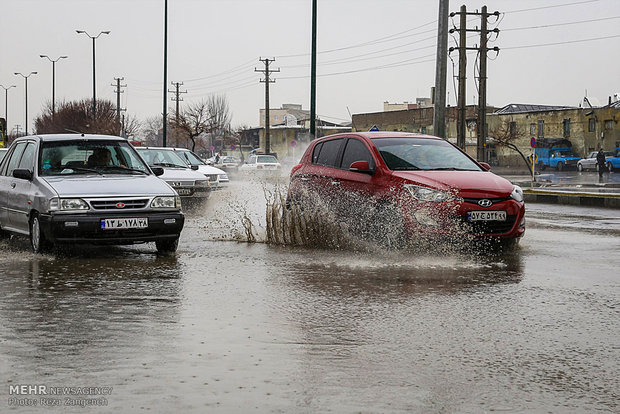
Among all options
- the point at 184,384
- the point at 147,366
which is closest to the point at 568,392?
the point at 184,384

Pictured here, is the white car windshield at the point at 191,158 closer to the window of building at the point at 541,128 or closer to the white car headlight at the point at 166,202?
the white car headlight at the point at 166,202

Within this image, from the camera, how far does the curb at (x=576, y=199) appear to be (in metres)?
21.3

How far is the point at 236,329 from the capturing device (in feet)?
19.5

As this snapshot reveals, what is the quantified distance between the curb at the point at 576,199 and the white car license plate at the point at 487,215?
12.1 meters

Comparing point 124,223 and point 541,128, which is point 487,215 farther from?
point 541,128

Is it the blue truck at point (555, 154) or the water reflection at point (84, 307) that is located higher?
the blue truck at point (555, 154)

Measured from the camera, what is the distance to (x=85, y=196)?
9.84m

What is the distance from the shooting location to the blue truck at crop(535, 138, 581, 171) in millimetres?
64188

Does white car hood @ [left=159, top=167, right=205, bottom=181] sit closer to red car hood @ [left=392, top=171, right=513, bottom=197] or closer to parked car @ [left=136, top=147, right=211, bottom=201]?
parked car @ [left=136, top=147, right=211, bottom=201]

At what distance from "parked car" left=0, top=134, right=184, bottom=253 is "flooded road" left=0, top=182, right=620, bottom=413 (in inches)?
15.1
